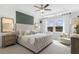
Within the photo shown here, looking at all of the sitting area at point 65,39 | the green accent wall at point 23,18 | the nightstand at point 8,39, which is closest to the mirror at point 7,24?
the nightstand at point 8,39

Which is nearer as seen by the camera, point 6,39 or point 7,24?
point 6,39

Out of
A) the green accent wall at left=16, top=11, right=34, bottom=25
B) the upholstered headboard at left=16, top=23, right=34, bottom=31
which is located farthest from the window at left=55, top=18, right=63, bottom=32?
the upholstered headboard at left=16, top=23, right=34, bottom=31

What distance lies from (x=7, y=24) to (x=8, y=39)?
33.9 inches

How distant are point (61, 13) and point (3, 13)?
3.04m

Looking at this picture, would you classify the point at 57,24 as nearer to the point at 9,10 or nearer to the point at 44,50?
the point at 44,50

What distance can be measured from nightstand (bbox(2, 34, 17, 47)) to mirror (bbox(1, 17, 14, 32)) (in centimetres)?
35

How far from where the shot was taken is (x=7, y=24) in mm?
5402

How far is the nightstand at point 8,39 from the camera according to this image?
4941mm

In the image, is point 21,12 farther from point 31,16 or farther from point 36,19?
point 36,19

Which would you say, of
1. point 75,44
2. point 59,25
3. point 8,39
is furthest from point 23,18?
point 75,44

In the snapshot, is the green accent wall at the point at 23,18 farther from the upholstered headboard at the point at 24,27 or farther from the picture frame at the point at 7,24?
the picture frame at the point at 7,24

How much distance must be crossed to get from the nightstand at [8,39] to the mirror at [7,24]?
1.15 feet

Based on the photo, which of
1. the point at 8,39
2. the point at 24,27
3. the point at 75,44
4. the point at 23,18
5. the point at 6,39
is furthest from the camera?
the point at 24,27
